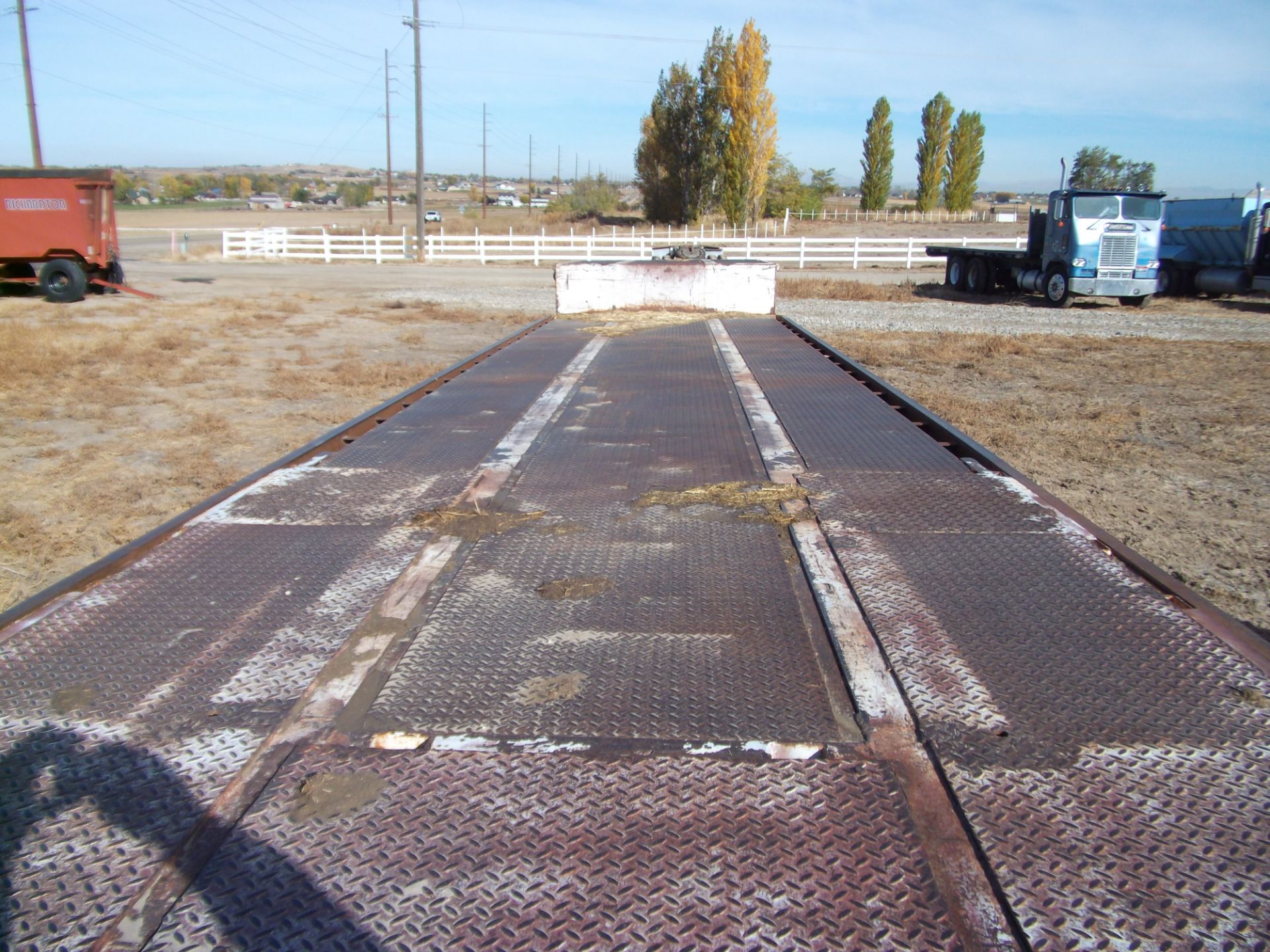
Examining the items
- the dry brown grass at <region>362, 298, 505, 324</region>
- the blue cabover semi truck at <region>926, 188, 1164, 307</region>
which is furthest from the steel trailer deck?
the blue cabover semi truck at <region>926, 188, 1164, 307</region>

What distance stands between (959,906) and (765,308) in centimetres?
1064

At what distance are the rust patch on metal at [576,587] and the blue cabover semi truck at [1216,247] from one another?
22.6m

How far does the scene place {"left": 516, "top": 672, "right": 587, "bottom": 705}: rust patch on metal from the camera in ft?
7.90

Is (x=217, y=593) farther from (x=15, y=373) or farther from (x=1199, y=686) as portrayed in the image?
(x=15, y=373)

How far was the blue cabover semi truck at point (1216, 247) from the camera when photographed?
824 inches

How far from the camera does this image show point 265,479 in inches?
166

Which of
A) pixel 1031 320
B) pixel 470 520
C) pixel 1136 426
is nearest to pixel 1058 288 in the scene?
pixel 1031 320

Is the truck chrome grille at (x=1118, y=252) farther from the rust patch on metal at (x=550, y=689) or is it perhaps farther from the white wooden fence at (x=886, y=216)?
the white wooden fence at (x=886, y=216)

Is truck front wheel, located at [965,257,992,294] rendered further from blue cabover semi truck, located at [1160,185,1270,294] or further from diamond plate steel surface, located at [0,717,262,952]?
diamond plate steel surface, located at [0,717,262,952]

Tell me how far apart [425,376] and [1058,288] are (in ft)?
49.6

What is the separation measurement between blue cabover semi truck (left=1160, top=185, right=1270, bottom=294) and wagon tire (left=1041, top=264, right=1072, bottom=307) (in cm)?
348

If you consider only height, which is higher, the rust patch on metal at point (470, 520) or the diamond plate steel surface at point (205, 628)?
the rust patch on metal at point (470, 520)

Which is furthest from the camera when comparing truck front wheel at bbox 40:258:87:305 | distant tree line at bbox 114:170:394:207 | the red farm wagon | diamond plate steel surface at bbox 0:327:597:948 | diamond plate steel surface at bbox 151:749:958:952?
distant tree line at bbox 114:170:394:207

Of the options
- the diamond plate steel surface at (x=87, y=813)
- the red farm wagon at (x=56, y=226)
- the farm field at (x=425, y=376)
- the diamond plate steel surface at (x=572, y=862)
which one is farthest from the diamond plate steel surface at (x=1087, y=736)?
the red farm wagon at (x=56, y=226)
